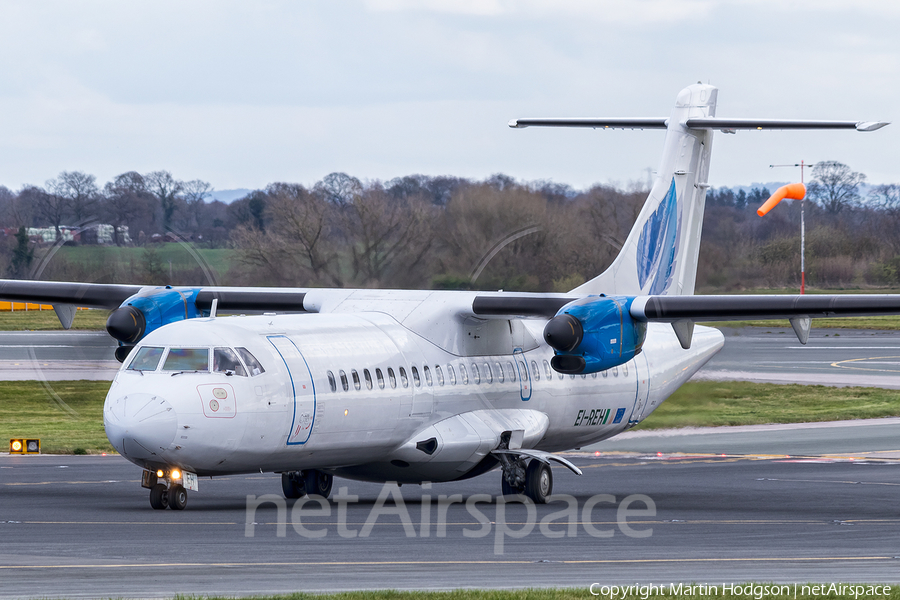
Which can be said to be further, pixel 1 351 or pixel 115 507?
pixel 1 351

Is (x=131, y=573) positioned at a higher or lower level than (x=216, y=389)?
lower

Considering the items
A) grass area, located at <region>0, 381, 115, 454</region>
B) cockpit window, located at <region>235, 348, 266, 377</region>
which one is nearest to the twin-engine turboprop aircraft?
cockpit window, located at <region>235, 348, 266, 377</region>

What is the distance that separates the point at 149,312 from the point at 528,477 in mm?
6963

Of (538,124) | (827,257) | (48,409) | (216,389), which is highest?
(538,124)

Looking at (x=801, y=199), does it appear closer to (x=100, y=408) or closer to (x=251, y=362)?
(x=251, y=362)

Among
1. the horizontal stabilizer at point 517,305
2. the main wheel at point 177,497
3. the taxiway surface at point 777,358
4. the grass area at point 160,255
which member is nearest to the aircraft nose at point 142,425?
the main wheel at point 177,497

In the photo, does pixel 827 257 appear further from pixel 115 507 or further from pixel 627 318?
pixel 115 507

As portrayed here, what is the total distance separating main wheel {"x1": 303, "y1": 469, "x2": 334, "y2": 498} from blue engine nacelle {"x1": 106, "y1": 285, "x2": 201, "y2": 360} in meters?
3.77

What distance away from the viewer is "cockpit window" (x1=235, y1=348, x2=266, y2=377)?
16.1m

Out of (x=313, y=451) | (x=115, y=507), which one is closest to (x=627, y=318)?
(x=313, y=451)

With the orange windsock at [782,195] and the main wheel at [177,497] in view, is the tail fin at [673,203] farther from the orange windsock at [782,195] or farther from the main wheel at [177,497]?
the main wheel at [177,497]

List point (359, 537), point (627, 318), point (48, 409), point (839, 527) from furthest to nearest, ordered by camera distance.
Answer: point (48, 409) → point (627, 318) → point (839, 527) → point (359, 537)

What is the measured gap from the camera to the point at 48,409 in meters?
36.4

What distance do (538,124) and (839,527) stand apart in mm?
10124
